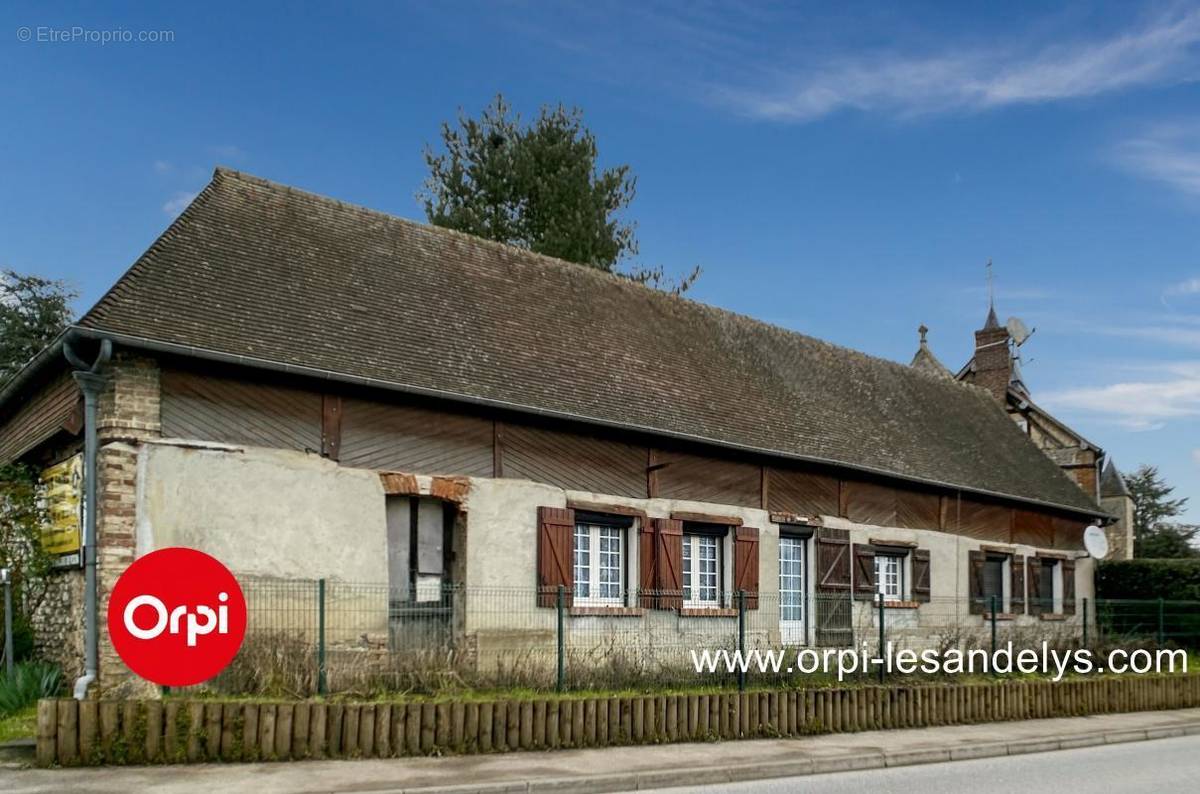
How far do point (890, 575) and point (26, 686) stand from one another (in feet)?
51.6

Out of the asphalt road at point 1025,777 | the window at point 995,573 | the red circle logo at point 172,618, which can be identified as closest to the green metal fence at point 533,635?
the red circle logo at point 172,618

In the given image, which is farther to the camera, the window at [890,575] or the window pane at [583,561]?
the window at [890,575]

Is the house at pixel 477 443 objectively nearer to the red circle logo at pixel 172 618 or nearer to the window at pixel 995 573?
the window at pixel 995 573

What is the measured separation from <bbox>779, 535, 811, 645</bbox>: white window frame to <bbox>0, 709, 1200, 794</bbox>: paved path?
5.93 m

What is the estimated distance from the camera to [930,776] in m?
11.9

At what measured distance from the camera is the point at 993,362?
36.6 m

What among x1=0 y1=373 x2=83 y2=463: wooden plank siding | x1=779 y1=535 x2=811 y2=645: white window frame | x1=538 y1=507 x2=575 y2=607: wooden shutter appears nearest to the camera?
x1=0 y1=373 x2=83 y2=463: wooden plank siding

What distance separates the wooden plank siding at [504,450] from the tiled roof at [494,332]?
42cm

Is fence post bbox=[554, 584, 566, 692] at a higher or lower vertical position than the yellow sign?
lower

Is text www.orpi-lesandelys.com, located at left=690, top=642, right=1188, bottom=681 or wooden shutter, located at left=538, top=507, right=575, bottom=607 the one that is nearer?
text www.orpi-lesandelys.com, located at left=690, top=642, right=1188, bottom=681

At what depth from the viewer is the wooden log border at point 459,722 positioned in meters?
10.3

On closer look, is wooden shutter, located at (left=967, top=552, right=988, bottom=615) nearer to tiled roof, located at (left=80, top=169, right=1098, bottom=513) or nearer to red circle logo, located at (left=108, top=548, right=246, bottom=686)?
tiled roof, located at (left=80, top=169, right=1098, bottom=513)

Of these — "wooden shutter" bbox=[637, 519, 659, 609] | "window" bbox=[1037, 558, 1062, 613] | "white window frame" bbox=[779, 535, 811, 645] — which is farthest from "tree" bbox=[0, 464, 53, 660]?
"window" bbox=[1037, 558, 1062, 613]

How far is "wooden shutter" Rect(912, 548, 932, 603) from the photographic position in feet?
77.5
